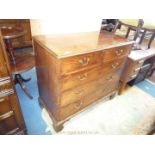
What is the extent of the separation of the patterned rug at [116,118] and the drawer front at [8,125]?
0.47m

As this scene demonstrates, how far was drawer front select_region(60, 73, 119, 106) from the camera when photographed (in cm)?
127

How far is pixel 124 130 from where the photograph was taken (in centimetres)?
162

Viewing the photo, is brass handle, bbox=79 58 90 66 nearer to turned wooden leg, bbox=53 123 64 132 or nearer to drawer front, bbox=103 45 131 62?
drawer front, bbox=103 45 131 62

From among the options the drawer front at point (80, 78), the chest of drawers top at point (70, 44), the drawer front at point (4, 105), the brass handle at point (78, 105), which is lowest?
the brass handle at point (78, 105)

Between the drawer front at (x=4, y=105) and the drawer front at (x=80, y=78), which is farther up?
the drawer front at (x=80, y=78)

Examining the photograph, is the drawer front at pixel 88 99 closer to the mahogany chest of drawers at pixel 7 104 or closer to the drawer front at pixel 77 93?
the drawer front at pixel 77 93

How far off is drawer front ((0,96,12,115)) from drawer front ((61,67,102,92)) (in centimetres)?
44

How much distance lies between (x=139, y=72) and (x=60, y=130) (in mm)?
1609

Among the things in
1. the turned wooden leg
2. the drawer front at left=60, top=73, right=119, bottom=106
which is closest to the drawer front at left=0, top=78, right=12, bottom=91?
the drawer front at left=60, top=73, right=119, bottom=106

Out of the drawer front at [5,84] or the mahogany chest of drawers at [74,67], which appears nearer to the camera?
the drawer front at [5,84]

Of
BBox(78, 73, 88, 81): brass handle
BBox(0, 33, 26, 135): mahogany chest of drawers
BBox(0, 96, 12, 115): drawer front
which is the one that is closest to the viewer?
BBox(0, 33, 26, 135): mahogany chest of drawers

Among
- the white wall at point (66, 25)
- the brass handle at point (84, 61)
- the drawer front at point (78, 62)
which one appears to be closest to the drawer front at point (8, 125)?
the drawer front at point (78, 62)

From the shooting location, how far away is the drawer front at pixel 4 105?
3.16 ft
